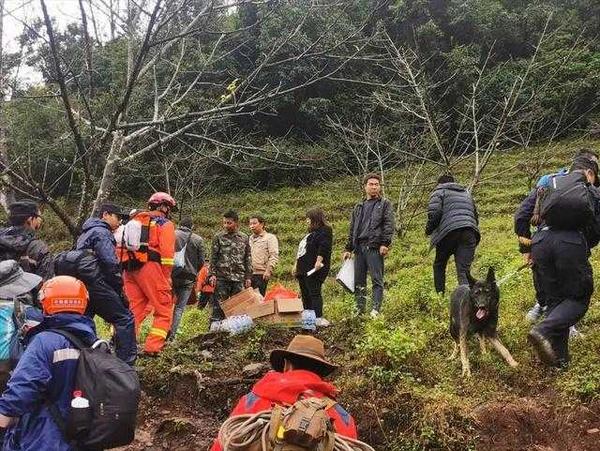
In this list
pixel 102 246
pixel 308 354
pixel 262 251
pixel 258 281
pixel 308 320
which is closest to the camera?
pixel 308 354

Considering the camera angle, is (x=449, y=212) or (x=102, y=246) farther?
(x=449, y=212)

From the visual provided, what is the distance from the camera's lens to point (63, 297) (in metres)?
3.33

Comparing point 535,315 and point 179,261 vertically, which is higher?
point 179,261

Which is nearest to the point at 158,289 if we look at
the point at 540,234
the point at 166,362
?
the point at 166,362

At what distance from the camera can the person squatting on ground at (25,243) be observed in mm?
5246

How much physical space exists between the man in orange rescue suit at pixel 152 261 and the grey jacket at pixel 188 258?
1.14m

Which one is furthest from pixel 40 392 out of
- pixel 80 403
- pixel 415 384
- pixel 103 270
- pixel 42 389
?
pixel 415 384

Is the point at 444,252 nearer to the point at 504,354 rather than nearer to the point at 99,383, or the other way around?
the point at 504,354

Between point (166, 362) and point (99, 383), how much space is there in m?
3.44

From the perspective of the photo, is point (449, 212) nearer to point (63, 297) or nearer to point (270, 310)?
point (270, 310)

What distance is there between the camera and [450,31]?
92.6ft

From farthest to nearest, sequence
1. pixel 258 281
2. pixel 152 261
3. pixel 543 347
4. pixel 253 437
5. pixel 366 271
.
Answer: pixel 258 281 → pixel 366 271 → pixel 152 261 → pixel 543 347 → pixel 253 437

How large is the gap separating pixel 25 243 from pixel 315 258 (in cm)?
387

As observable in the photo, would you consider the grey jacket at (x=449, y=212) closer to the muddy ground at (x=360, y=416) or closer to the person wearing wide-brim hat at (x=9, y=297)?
the muddy ground at (x=360, y=416)
